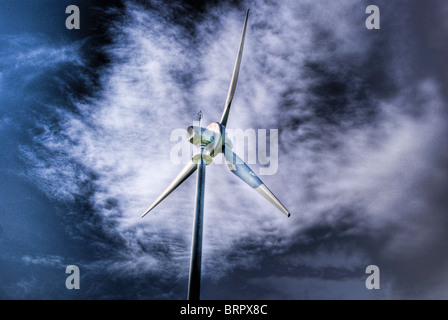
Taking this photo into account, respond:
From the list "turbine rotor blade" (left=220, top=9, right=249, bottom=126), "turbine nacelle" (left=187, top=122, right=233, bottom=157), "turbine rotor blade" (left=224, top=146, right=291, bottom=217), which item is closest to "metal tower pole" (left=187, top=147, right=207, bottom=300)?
"turbine nacelle" (left=187, top=122, right=233, bottom=157)

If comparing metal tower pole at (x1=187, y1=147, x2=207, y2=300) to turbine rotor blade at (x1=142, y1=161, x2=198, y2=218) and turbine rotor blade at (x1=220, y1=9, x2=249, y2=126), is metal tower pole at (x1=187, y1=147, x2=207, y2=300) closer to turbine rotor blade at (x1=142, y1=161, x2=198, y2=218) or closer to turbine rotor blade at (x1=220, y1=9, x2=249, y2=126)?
turbine rotor blade at (x1=142, y1=161, x2=198, y2=218)

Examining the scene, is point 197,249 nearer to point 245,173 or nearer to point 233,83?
point 245,173

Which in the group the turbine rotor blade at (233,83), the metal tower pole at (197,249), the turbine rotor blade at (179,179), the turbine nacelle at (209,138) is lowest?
→ the metal tower pole at (197,249)

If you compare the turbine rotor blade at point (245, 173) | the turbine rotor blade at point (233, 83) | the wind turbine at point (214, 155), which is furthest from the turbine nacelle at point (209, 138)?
the turbine rotor blade at point (233, 83)

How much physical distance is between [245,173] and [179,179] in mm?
6552

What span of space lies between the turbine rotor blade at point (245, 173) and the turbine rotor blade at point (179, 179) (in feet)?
10.5

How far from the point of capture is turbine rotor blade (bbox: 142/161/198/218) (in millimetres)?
26703

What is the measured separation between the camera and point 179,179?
A: 27656 millimetres

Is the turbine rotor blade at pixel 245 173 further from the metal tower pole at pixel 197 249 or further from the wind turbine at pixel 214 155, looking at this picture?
the metal tower pole at pixel 197 249

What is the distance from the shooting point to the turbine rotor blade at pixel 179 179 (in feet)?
87.6

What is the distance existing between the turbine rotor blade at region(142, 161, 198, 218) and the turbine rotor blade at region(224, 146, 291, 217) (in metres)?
3.19
